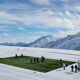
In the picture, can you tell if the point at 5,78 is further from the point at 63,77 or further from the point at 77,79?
the point at 77,79

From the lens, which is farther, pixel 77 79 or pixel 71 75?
pixel 71 75

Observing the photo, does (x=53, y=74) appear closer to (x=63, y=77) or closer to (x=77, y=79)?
(x=63, y=77)

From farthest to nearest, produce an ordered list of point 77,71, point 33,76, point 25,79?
point 77,71 → point 33,76 → point 25,79

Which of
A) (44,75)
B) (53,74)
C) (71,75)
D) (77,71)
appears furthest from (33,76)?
(77,71)

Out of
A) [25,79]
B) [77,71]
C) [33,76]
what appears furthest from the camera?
[77,71]

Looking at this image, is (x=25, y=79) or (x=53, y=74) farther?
(x=53, y=74)

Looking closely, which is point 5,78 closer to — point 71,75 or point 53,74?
point 53,74

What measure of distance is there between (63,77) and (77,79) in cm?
265

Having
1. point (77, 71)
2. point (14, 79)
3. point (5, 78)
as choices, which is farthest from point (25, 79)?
point (77, 71)

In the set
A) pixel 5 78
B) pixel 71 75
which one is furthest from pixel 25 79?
pixel 71 75

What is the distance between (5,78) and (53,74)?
31.5 ft

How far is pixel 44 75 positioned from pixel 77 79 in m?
6.53

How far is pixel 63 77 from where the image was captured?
2770 centimetres

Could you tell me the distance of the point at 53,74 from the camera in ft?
98.3
